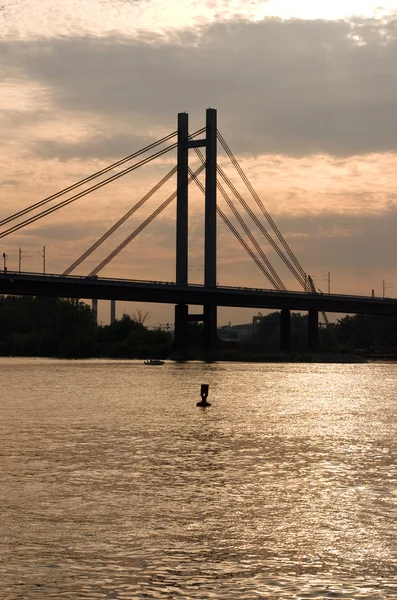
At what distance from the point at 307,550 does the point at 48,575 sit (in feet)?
13.5

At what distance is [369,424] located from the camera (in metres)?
42.0

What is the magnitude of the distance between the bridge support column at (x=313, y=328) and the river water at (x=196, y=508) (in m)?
87.8

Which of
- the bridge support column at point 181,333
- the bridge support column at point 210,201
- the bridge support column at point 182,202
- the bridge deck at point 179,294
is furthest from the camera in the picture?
the bridge support column at point 181,333

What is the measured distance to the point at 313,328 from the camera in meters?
134

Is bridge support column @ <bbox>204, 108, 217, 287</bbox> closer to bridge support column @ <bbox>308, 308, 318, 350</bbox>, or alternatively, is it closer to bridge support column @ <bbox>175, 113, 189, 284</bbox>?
bridge support column @ <bbox>175, 113, 189, 284</bbox>

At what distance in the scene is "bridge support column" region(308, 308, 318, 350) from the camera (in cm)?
13000

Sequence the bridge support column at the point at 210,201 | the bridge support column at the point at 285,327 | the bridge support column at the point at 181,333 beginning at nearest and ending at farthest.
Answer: the bridge support column at the point at 210,201
the bridge support column at the point at 181,333
the bridge support column at the point at 285,327

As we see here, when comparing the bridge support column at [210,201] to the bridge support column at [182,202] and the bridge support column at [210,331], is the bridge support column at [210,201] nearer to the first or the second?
the bridge support column at [182,202]

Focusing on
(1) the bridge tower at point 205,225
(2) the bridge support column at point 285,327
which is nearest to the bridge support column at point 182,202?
(1) the bridge tower at point 205,225

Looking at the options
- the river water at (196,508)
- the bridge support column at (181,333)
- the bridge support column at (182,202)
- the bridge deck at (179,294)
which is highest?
the bridge support column at (182,202)

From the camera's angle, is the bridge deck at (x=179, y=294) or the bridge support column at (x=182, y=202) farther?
the bridge support column at (x=182, y=202)

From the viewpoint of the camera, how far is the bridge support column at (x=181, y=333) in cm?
11769

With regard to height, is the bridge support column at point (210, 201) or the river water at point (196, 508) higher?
the bridge support column at point (210, 201)

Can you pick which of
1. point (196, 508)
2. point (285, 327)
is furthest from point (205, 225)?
point (196, 508)
